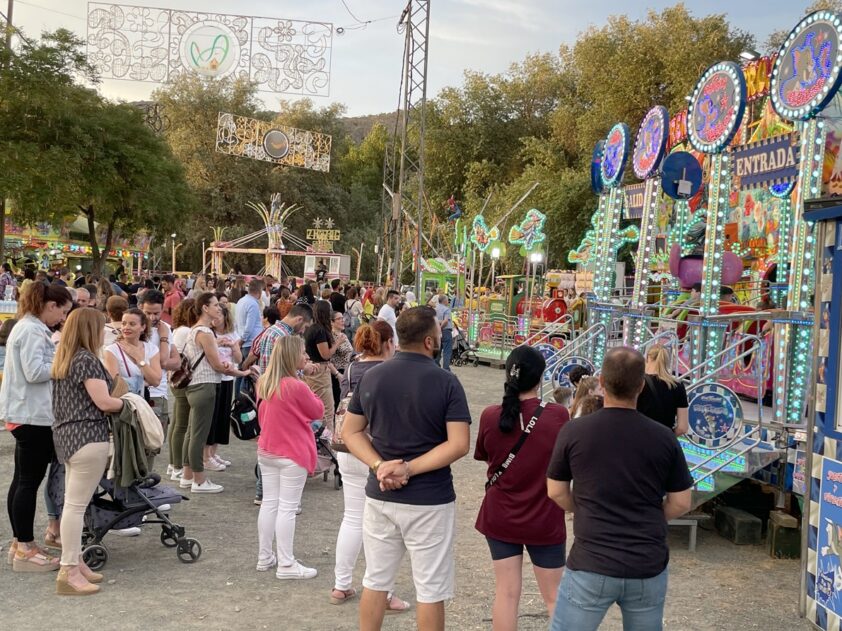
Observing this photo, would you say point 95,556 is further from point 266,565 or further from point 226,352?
point 226,352

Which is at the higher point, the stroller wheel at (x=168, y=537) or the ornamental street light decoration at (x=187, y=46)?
the ornamental street light decoration at (x=187, y=46)

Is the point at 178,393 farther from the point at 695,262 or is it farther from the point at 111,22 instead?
the point at 111,22

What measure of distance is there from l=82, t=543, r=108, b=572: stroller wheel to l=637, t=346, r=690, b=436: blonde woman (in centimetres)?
350

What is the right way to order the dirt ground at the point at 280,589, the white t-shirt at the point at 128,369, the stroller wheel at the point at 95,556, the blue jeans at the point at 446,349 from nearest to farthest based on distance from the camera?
the dirt ground at the point at 280,589
the stroller wheel at the point at 95,556
the white t-shirt at the point at 128,369
the blue jeans at the point at 446,349

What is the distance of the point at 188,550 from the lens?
17.6 ft

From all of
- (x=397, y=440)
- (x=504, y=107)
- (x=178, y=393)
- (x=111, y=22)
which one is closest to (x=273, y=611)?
(x=397, y=440)

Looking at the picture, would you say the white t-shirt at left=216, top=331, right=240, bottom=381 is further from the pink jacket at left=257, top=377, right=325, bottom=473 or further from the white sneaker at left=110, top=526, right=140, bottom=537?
the pink jacket at left=257, top=377, right=325, bottom=473

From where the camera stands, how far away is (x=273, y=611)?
4664mm

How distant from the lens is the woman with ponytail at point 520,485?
141 inches

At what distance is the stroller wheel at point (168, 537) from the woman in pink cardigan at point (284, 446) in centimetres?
68

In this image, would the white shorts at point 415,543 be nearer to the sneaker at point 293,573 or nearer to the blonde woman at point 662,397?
the sneaker at point 293,573

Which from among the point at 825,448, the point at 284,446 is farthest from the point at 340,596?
the point at 825,448

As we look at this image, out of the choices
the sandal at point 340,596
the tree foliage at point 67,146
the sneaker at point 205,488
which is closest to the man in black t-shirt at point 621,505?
the sandal at point 340,596

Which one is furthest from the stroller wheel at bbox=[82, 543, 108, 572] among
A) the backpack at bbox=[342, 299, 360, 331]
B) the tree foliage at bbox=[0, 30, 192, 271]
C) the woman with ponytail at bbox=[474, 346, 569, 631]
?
the tree foliage at bbox=[0, 30, 192, 271]
